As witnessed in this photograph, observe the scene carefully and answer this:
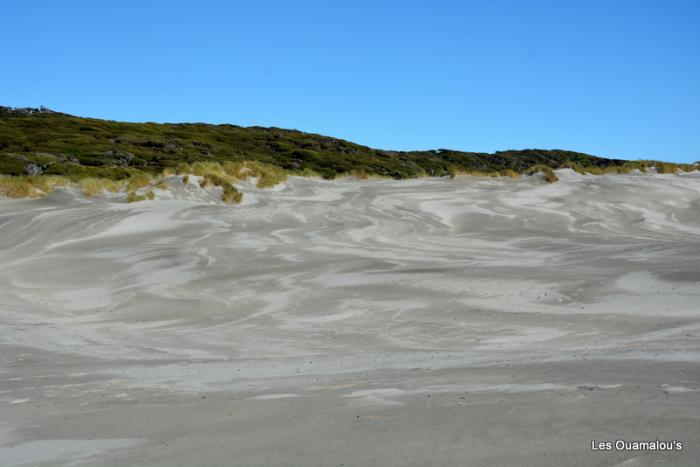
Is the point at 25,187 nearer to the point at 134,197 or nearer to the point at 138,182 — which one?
the point at 138,182

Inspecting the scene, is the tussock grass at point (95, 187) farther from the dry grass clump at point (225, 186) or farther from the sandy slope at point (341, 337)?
the sandy slope at point (341, 337)

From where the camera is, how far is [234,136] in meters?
74.1

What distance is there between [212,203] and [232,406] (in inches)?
539

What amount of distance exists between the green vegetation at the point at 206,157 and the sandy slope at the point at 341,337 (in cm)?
493

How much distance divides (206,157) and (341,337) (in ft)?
150

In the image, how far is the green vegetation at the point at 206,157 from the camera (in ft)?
70.3

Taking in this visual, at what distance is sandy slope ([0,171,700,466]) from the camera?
149 inches

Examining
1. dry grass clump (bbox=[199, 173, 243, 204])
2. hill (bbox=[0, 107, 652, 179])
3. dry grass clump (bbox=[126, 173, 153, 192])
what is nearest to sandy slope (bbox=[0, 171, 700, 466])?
dry grass clump (bbox=[199, 173, 243, 204])

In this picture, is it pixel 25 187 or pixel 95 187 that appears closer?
pixel 25 187

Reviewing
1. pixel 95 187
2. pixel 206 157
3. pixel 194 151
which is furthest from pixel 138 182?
pixel 194 151

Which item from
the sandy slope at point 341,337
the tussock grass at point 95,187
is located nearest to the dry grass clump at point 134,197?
the tussock grass at point 95,187

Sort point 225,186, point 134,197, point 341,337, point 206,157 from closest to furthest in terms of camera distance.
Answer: point 341,337
point 134,197
point 225,186
point 206,157

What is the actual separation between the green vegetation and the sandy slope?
493cm

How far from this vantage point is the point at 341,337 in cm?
712
